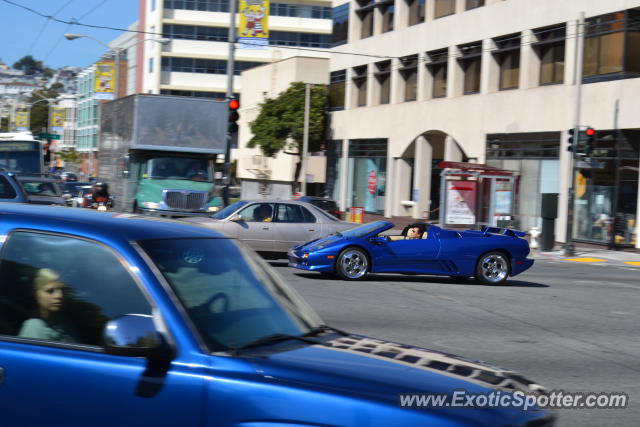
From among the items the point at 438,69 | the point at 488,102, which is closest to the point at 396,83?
the point at 438,69

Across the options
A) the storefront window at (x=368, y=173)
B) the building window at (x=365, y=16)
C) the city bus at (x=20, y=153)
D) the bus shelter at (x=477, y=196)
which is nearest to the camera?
the bus shelter at (x=477, y=196)

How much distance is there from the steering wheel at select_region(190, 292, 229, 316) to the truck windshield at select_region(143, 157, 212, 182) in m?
20.2

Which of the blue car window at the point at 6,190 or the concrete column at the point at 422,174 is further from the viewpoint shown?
the concrete column at the point at 422,174

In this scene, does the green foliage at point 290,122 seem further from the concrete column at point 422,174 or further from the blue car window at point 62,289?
the blue car window at point 62,289

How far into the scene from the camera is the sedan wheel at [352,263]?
16.8 metres

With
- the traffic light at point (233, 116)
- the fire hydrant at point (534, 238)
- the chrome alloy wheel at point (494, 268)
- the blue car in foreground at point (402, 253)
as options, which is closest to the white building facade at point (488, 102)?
the fire hydrant at point (534, 238)

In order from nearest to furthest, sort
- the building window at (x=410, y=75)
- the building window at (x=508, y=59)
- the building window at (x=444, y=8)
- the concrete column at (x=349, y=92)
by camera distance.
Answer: the building window at (x=508, y=59) < the building window at (x=444, y=8) < the building window at (x=410, y=75) < the concrete column at (x=349, y=92)

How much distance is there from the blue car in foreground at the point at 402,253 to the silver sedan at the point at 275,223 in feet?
6.34

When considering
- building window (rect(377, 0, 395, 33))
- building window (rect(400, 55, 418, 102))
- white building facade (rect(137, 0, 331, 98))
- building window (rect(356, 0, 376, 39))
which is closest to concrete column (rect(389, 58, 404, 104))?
building window (rect(400, 55, 418, 102))

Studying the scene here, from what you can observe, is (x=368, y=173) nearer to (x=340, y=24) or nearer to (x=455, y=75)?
(x=340, y=24)

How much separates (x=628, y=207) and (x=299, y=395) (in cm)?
2864

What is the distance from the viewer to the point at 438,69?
41.6 metres

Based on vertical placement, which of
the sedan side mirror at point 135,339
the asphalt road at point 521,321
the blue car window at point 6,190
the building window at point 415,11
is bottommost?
the asphalt road at point 521,321

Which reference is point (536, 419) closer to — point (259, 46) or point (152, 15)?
point (259, 46)
